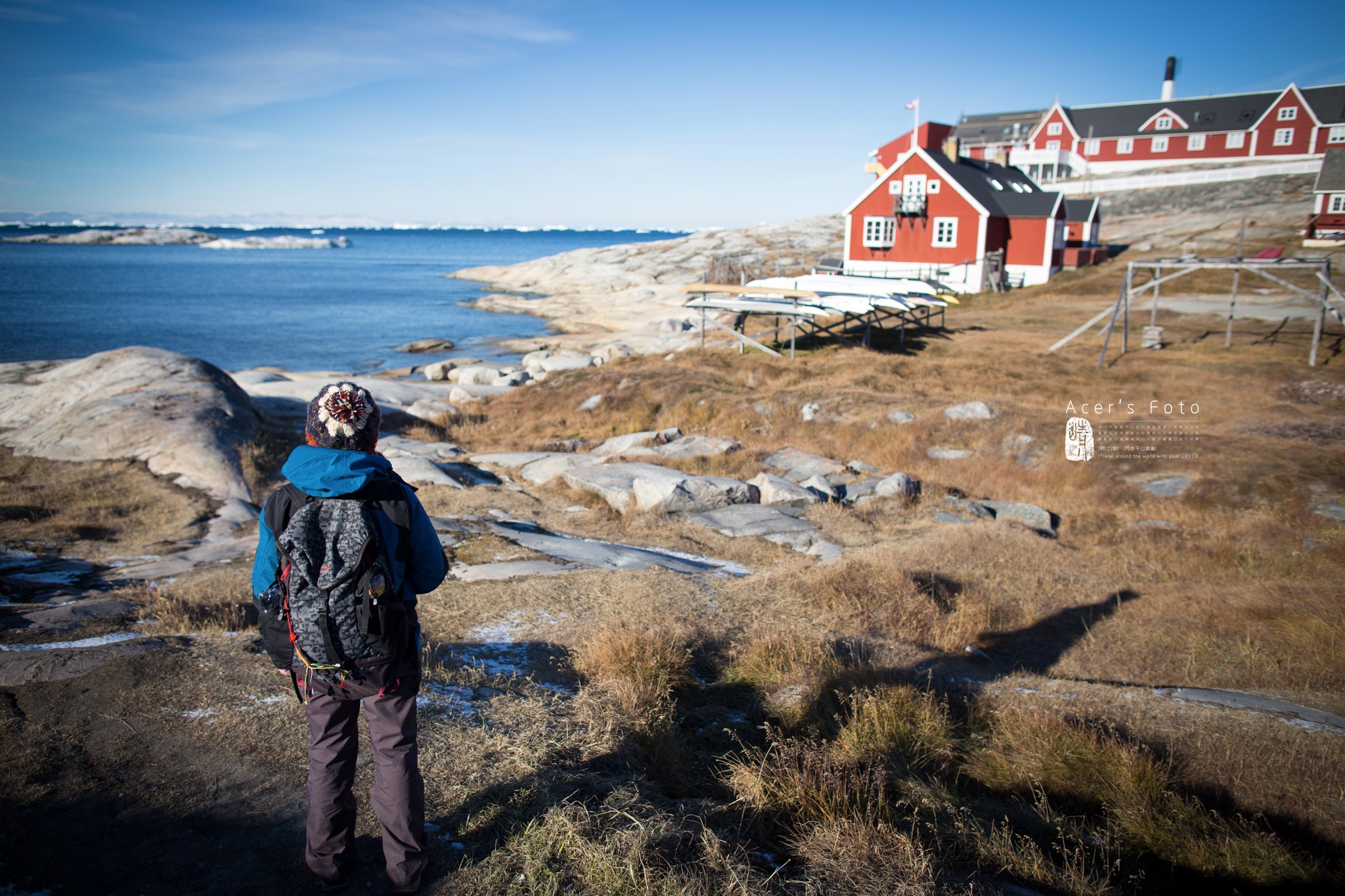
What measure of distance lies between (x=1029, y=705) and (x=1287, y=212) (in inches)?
2285

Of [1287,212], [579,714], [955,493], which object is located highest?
[1287,212]

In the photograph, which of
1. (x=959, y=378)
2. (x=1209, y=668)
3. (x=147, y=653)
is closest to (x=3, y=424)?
(x=147, y=653)

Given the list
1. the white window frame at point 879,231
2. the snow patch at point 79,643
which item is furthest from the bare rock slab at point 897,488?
the white window frame at point 879,231

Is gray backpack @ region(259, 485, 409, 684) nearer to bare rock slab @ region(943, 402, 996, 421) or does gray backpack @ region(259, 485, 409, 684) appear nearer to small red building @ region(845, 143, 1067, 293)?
bare rock slab @ region(943, 402, 996, 421)

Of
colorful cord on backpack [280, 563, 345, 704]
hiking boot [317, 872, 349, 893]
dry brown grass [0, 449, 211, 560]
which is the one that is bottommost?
dry brown grass [0, 449, 211, 560]

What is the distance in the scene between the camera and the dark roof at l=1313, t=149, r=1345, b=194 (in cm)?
3916

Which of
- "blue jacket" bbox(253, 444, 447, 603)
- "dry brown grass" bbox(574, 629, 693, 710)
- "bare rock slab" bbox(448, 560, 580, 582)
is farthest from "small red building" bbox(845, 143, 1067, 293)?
"blue jacket" bbox(253, 444, 447, 603)

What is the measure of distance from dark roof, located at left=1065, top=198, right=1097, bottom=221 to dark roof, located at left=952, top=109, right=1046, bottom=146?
32.3 m

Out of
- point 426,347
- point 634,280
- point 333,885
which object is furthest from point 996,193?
point 333,885

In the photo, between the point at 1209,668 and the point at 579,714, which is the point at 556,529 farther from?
the point at 1209,668

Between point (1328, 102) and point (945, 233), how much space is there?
47.4m

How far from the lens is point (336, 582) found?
10.5ft

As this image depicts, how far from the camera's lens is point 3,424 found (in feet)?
51.0

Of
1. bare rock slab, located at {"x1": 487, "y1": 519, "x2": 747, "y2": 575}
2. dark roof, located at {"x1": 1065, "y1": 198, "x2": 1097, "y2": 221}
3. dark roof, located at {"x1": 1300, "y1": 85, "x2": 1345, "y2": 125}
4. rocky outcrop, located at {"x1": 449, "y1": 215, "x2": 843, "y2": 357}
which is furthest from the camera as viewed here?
dark roof, located at {"x1": 1300, "y1": 85, "x2": 1345, "y2": 125}
